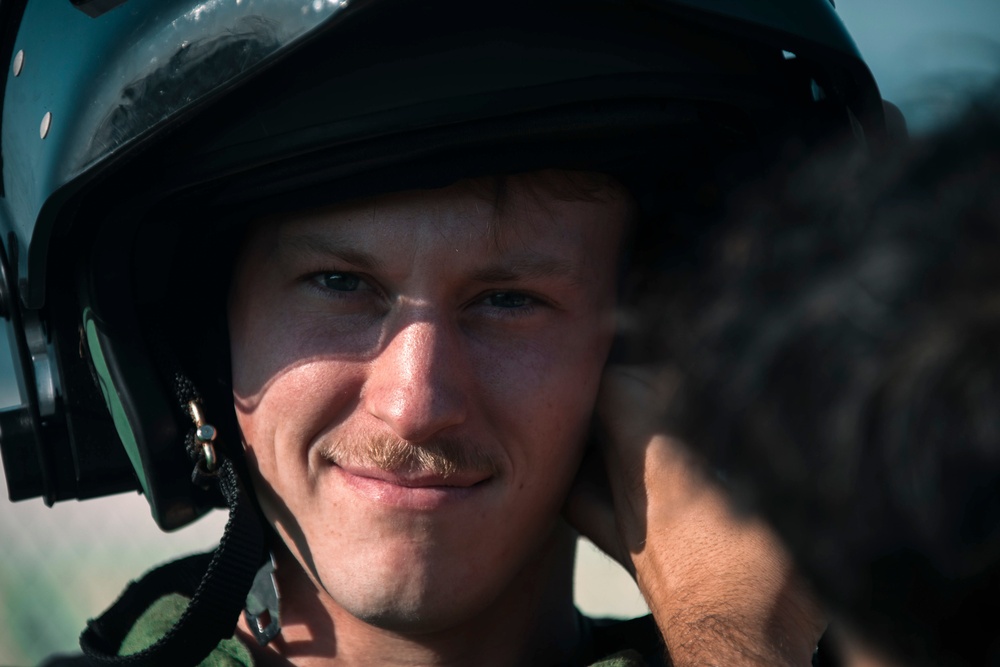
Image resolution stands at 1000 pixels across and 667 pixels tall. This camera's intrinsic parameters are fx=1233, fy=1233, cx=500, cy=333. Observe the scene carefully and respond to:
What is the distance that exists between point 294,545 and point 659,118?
2.85 ft

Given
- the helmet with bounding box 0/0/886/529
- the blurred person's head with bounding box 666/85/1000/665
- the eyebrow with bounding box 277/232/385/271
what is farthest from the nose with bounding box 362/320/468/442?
the blurred person's head with bounding box 666/85/1000/665

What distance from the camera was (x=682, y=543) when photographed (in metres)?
1.85

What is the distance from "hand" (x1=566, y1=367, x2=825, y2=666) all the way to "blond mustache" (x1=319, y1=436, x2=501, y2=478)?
0.26 m

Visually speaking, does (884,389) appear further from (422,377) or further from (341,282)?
(341,282)

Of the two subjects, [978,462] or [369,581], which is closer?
[978,462]

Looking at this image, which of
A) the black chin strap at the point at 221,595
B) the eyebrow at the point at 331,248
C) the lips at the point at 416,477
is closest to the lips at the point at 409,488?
the lips at the point at 416,477

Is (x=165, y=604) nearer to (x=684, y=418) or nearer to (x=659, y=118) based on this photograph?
(x=684, y=418)

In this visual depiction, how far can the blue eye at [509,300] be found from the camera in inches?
72.4

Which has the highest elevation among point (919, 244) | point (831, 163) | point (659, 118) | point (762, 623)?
point (659, 118)

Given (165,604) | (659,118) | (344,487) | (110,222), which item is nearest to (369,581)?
(344,487)

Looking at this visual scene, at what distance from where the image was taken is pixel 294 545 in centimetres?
194

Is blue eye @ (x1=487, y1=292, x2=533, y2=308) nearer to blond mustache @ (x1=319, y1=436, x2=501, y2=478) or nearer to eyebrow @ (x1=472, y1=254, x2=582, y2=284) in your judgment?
eyebrow @ (x1=472, y1=254, x2=582, y2=284)

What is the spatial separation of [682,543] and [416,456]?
1.41 feet

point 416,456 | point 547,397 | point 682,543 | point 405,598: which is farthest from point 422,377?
point 682,543
